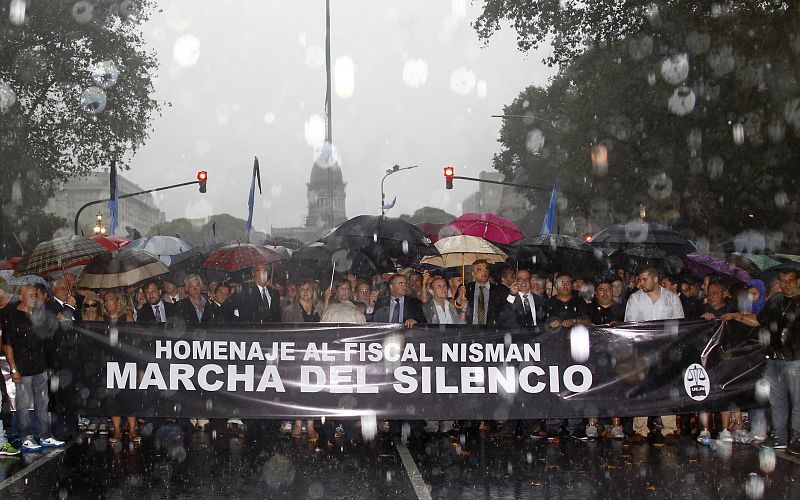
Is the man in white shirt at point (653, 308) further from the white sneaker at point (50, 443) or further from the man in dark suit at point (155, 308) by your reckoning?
the white sneaker at point (50, 443)

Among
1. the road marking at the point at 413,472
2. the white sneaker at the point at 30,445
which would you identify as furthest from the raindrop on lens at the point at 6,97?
the road marking at the point at 413,472

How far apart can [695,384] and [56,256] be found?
8305 millimetres

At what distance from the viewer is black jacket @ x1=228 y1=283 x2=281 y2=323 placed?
10.7 metres

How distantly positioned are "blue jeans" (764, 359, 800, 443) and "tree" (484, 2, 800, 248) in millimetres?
13486

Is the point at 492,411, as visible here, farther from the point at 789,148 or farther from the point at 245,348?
the point at 789,148

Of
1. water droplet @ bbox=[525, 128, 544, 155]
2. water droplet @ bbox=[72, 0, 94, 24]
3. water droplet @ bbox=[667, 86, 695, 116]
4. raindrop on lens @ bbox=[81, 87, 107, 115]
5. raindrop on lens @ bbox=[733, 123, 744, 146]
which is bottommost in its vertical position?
raindrop on lens @ bbox=[733, 123, 744, 146]

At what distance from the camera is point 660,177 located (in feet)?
90.7

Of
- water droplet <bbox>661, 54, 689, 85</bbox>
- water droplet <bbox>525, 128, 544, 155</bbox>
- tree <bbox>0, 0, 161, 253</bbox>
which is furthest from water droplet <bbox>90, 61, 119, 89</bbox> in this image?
water droplet <bbox>525, 128, 544, 155</bbox>

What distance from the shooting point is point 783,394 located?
904cm

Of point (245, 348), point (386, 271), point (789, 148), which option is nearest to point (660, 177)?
point (789, 148)

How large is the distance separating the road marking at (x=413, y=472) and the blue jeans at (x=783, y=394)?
390 centimetres

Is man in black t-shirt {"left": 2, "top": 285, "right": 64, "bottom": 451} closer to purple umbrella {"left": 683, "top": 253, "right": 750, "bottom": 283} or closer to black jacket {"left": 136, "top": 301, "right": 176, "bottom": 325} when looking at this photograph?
black jacket {"left": 136, "top": 301, "right": 176, "bottom": 325}

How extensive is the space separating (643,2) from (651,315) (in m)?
18.0

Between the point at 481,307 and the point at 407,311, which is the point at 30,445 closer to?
the point at 407,311
